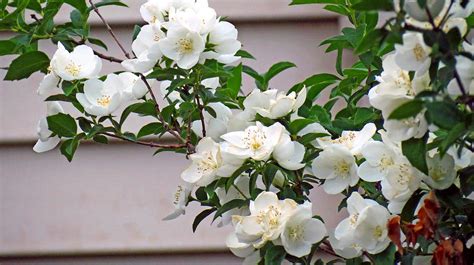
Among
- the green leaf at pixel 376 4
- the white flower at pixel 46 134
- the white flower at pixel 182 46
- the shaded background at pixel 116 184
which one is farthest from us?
the shaded background at pixel 116 184

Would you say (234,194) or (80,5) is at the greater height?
(80,5)

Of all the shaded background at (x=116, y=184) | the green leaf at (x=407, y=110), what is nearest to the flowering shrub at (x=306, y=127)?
the green leaf at (x=407, y=110)

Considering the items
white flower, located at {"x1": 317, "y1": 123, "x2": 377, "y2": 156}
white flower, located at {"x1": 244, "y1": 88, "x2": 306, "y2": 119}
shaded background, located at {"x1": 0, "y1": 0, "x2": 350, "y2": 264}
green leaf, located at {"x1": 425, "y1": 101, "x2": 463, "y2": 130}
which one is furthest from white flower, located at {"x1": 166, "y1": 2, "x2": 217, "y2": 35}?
shaded background, located at {"x1": 0, "y1": 0, "x2": 350, "y2": 264}

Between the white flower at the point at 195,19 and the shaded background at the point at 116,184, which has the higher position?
the white flower at the point at 195,19

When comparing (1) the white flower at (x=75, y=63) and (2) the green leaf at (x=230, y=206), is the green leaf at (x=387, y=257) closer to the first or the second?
(2) the green leaf at (x=230, y=206)

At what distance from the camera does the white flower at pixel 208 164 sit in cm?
113

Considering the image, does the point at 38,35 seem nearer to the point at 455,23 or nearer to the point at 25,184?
the point at 455,23

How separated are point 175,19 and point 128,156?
1351 mm

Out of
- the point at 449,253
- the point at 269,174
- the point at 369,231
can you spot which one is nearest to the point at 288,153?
the point at 269,174

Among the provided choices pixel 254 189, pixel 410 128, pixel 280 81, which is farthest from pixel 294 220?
pixel 280 81

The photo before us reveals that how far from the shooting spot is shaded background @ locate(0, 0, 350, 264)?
2.51 metres

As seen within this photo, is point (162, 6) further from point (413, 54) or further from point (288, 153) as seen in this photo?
point (413, 54)

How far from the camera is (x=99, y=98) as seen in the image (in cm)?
122

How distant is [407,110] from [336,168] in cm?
32
